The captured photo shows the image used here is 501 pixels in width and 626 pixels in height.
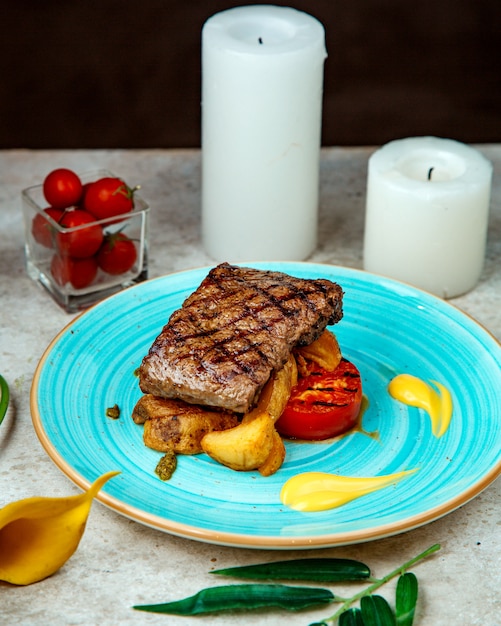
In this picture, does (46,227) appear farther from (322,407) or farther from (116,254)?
(322,407)

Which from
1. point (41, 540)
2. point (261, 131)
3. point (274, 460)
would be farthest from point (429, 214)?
point (41, 540)

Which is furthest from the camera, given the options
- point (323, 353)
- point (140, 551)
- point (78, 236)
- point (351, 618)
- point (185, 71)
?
point (185, 71)

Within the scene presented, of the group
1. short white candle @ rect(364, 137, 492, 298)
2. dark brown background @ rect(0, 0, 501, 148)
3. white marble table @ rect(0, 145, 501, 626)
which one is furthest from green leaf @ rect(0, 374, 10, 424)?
dark brown background @ rect(0, 0, 501, 148)

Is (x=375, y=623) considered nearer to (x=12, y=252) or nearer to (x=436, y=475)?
(x=436, y=475)

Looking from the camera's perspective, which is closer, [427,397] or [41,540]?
[41,540]

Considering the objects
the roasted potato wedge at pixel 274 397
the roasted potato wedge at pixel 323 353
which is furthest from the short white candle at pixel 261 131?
the roasted potato wedge at pixel 274 397

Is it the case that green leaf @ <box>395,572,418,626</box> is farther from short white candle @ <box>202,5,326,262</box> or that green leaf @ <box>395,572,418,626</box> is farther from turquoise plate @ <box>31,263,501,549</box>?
short white candle @ <box>202,5,326,262</box>

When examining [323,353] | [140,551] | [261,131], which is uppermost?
[261,131]
